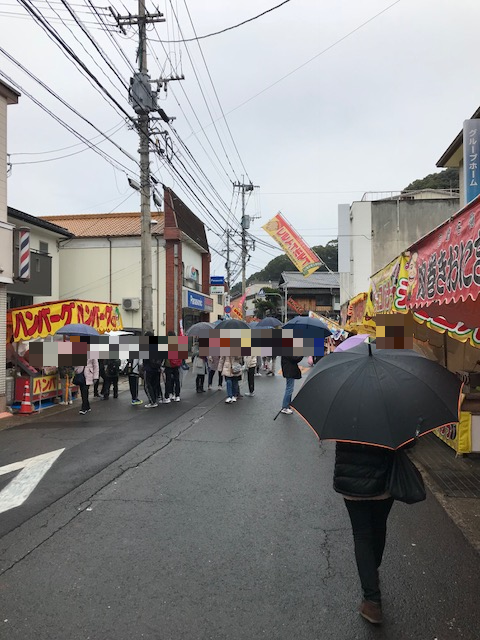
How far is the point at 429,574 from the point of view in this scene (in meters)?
3.44

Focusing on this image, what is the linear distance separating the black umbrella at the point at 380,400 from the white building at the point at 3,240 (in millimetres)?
9222

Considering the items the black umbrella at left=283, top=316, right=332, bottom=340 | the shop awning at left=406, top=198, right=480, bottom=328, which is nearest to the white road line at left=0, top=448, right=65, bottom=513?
the shop awning at left=406, top=198, right=480, bottom=328

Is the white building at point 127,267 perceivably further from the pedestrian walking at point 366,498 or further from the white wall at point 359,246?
the pedestrian walking at point 366,498

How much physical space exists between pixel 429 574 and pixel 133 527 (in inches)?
104

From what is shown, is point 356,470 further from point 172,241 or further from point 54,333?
point 172,241

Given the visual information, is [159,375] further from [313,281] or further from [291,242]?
[313,281]

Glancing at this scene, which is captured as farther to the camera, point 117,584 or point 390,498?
point 117,584

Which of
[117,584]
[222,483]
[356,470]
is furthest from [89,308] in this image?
[356,470]

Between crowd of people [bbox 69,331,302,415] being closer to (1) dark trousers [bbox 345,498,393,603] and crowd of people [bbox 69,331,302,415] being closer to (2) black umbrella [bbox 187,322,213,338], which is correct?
(2) black umbrella [bbox 187,322,213,338]

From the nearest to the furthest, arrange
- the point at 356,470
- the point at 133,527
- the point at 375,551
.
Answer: the point at 356,470, the point at 375,551, the point at 133,527

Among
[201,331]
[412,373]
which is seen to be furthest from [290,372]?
[412,373]

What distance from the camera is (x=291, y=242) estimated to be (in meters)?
23.0

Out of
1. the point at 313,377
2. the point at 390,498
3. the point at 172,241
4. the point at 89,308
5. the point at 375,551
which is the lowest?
the point at 375,551

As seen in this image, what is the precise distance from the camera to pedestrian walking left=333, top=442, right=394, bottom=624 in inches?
111
